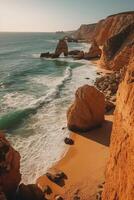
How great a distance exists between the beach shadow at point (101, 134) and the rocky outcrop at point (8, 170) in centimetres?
729

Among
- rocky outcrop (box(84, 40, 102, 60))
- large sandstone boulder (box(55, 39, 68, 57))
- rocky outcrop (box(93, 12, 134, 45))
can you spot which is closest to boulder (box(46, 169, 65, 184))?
rocky outcrop (box(84, 40, 102, 60))

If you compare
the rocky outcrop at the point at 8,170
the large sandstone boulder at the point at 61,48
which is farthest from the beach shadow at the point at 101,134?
the large sandstone boulder at the point at 61,48

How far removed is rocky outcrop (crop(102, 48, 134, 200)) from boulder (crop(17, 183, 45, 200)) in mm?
4059

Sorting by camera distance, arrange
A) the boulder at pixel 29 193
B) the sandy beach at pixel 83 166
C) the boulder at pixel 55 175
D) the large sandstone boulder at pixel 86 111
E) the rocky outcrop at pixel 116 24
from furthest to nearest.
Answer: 1. the rocky outcrop at pixel 116 24
2. the large sandstone boulder at pixel 86 111
3. the boulder at pixel 55 175
4. the sandy beach at pixel 83 166
5. the boulder at pixel 29 193

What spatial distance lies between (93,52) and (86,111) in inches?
1626

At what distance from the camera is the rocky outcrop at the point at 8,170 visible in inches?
465

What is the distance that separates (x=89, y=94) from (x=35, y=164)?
6.76m

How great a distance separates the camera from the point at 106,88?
30922 millimetres

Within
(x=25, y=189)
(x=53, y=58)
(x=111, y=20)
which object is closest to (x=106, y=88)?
(x=25, y=189)

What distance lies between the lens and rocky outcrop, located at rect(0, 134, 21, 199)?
1182 cm

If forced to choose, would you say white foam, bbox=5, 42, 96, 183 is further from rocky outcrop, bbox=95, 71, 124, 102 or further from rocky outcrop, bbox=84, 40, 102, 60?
rocky outcrop, bbox=84, 40, 102, 60

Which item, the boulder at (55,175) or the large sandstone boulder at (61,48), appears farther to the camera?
the large sandstone boulder at (61,48)

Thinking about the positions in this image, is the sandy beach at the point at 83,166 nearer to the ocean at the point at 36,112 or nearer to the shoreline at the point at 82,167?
the shoreline at the point at 82,167

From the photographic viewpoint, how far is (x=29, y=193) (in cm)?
1214
